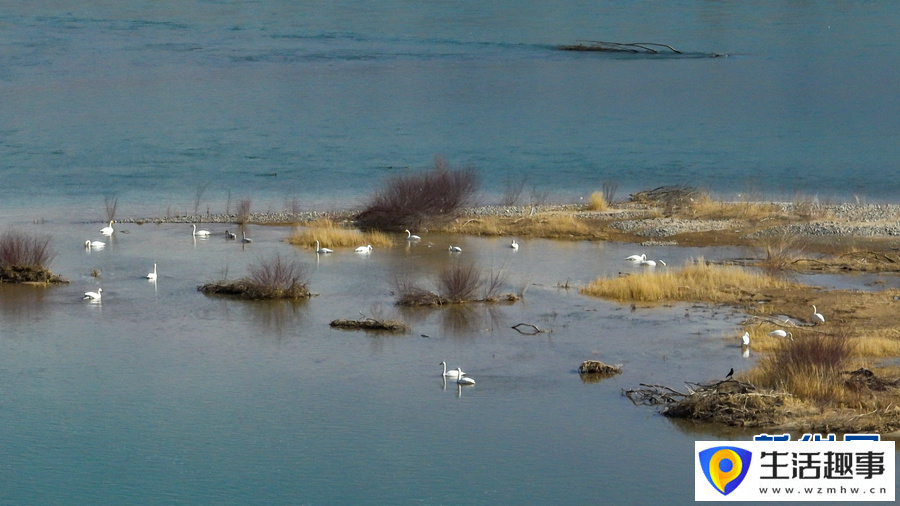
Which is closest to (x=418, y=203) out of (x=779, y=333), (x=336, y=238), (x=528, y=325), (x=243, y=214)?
(x=336, y=238)

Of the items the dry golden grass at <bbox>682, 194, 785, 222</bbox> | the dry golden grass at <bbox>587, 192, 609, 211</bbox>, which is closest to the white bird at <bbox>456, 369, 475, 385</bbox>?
the dry golden grass at <bbox>682, 194, 785, 222</bbox>

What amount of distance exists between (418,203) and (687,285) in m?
8.97

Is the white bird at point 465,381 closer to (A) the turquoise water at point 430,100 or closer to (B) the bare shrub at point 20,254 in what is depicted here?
(B) the bare shrub at point 20,254

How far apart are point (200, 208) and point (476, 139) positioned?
2210cm

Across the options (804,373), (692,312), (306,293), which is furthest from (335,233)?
(804,373)

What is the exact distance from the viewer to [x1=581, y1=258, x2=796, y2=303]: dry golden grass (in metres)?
19.5

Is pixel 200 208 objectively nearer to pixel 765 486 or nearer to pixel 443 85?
pixel 765 486

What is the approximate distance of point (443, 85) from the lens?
76062 millimetres

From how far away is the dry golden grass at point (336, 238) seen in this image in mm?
25234

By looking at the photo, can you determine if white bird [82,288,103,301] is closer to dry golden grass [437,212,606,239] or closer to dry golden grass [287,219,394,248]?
dry golden grass [287,219,394,248]

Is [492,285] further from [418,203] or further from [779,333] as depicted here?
[418,203]

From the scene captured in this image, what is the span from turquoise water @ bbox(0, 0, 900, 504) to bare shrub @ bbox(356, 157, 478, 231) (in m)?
0.96

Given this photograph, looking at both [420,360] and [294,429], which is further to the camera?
[420,360]

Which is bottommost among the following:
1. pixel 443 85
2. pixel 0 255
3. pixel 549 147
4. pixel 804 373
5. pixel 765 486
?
pixel 765 486
